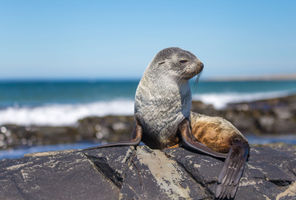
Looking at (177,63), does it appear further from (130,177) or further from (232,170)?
(130,177)

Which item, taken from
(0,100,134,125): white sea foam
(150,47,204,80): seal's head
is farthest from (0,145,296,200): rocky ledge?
(0,100,134,125): white sea foam

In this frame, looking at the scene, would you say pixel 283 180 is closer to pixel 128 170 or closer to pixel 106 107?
pixel 128 170

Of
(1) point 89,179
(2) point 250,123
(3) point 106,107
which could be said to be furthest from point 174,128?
(3) point 106,107

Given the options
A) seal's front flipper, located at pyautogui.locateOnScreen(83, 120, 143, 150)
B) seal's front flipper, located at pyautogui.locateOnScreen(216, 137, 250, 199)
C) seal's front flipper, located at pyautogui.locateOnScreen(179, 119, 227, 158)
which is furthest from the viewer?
seal's front flipper, located at pyautogui.locateOnScreen(83, 120, 143, 150)

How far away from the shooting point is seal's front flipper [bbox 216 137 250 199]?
391 centimetres

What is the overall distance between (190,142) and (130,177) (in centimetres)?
108

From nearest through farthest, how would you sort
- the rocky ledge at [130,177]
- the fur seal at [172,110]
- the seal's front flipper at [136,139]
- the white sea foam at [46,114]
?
the rocky ledge at [130,177] < the seal's front flipper at [136,139] < the fur seal at [172,110] < the white sea foam at [46,114]

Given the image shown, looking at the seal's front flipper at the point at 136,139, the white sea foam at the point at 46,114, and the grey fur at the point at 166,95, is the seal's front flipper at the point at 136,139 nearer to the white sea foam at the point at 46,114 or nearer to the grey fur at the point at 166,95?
the grey fur at the point at 166,95

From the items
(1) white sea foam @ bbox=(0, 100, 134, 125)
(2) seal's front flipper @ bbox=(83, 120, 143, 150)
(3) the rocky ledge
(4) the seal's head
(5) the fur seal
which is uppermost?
(4) the seal's head

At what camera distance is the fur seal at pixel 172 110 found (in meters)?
4.78

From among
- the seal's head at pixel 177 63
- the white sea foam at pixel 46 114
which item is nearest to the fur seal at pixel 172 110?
the seal's head at pixel 177 63

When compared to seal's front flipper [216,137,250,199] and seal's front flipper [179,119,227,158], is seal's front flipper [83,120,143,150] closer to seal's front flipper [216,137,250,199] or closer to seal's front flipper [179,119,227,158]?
seal's front flipper [179,119,227,158]

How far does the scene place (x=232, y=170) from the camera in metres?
4.17

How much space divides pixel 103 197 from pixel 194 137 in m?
1.82
